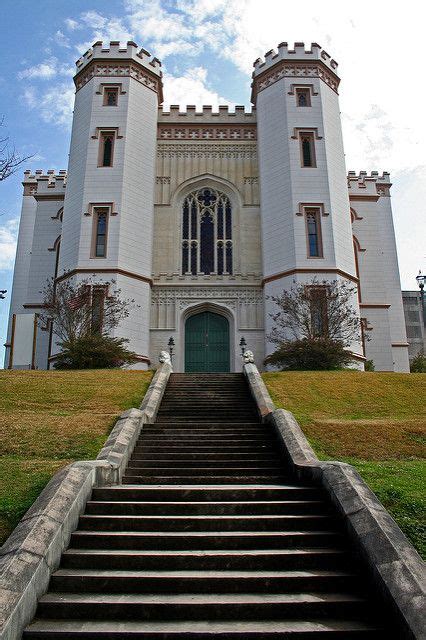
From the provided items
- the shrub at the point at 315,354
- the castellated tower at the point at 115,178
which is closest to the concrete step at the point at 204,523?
the shrub at the point at 315,354

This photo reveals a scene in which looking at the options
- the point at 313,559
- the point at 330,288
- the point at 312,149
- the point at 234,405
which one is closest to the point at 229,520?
the point at 313,559

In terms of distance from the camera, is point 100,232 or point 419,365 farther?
point 419,365

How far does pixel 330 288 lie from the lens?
2227 cm

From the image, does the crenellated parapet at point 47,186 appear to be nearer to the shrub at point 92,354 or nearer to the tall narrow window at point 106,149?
the tall narrow window at point 106,149

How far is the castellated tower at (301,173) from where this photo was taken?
2320cm

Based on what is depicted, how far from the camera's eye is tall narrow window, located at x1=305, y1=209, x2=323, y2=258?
2330 centimetres

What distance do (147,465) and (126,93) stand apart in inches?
872

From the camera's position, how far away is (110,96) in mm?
26031

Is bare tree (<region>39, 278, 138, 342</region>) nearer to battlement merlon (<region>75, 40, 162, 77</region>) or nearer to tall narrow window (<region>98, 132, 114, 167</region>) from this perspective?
tall narrow window (<region>98, 132, 114, 167</region>)

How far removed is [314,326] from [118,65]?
16.3 metres

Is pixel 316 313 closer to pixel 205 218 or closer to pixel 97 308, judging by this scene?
pixel 205 218

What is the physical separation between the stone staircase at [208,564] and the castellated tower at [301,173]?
1566 centimetres

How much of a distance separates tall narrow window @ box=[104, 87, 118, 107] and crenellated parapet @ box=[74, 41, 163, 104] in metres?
0.63

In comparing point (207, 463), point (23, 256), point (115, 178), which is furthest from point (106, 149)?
point (207, 463)
